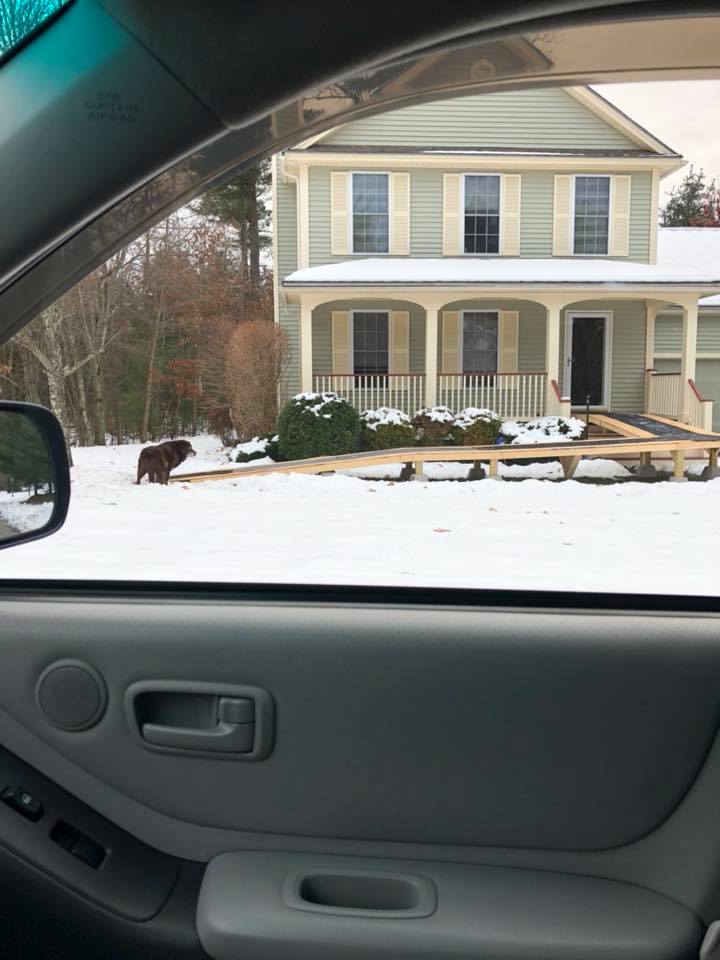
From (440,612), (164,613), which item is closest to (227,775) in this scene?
(164,613)

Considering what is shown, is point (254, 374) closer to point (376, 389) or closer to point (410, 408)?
point (410, 408)

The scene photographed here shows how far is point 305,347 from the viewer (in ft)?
10.6

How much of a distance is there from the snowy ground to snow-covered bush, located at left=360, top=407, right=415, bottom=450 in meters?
0.44

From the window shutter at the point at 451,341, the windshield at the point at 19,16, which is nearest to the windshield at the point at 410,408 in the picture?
the windshield at the point at 19,16

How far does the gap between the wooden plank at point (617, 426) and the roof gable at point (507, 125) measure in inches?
30.1

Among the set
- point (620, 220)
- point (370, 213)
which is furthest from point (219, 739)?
point (370, 213)

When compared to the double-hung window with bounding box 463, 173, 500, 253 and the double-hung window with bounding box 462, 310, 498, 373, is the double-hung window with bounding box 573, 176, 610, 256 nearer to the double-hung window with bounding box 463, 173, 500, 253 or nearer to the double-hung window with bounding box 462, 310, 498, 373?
the double-hung window with bounding box 463, 173, 500, 253

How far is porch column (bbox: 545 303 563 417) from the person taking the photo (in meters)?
2.79

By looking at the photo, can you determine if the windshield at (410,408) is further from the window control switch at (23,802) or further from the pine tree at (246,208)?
the window control switch at (23,802)

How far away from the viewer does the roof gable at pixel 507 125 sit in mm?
1627

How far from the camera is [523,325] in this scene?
3738 millimetres

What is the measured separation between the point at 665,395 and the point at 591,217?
2.88 ft

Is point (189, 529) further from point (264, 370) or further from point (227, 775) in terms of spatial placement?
point (227, 775)

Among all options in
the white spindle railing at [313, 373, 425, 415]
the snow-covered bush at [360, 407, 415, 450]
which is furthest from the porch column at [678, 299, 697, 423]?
the white spindle railing at [313, 373, 425, 415]
